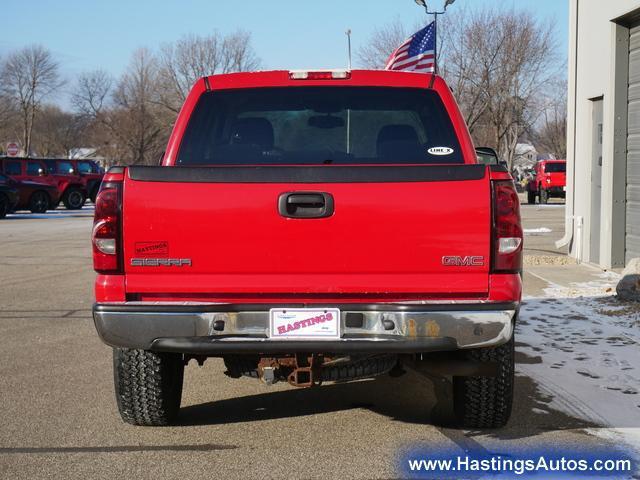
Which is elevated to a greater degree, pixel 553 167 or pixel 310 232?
pixel 553 167

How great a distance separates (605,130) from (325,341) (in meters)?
9.25

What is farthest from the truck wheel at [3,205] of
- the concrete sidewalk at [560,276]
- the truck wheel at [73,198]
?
the concrete sidewalk at [560,276]

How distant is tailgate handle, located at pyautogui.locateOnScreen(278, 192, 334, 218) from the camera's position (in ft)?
14.3

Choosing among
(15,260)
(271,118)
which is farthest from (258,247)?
(15,260)

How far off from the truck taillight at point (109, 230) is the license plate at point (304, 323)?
79 cm

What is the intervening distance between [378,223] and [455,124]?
1.26 meters

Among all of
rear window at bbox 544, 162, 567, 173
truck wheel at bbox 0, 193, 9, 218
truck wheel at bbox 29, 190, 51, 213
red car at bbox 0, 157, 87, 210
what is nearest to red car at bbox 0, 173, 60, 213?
truck wheel at bbox 29, 190, 51, 213

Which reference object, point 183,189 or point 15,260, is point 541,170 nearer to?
point 15,260

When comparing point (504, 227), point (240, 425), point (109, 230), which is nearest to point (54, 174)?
point (240, 425)

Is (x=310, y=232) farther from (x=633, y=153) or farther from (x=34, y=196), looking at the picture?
(x=34, y=196)

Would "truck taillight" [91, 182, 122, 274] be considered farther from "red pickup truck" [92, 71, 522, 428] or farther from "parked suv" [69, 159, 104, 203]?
"parked suv" [69, 159, 104, 203]

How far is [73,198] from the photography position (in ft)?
115

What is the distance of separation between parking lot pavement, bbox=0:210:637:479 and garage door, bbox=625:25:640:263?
5084 millimetres

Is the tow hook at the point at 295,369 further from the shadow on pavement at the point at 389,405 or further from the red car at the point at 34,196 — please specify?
the red car at the point at 34,196
